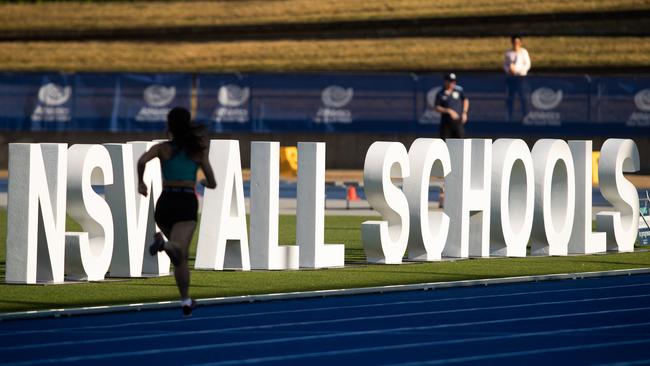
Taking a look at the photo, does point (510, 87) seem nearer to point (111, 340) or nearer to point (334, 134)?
point (334, 134)

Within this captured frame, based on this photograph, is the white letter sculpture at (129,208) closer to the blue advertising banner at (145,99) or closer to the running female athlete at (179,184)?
the running female athlete at (179,184)

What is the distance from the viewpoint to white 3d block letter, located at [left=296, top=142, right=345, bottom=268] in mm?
15664

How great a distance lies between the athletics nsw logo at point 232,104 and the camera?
A: 3525 cm

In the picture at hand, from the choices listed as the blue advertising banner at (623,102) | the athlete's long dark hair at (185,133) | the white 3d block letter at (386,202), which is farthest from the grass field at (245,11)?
the athlete's long dark hair at (185,133)

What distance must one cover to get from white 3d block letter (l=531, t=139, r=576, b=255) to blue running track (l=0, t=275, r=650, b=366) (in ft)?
13.3

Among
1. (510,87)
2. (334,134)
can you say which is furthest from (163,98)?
(510,87)

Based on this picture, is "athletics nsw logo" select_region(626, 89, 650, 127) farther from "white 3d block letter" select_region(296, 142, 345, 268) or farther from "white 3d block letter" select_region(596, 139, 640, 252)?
"white 3d block letter" select_region(296, 142, 345, 268)

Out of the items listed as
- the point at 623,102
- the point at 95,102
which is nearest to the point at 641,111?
the point at 623,102

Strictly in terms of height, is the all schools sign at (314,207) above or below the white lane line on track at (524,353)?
above

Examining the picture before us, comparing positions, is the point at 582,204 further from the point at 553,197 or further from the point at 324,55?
the point at 324,55

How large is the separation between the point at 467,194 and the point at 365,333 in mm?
6310

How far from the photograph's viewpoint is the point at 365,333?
11016 millimetres

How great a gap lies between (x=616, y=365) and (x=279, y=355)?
2000 mm

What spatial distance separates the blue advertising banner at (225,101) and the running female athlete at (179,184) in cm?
2308
